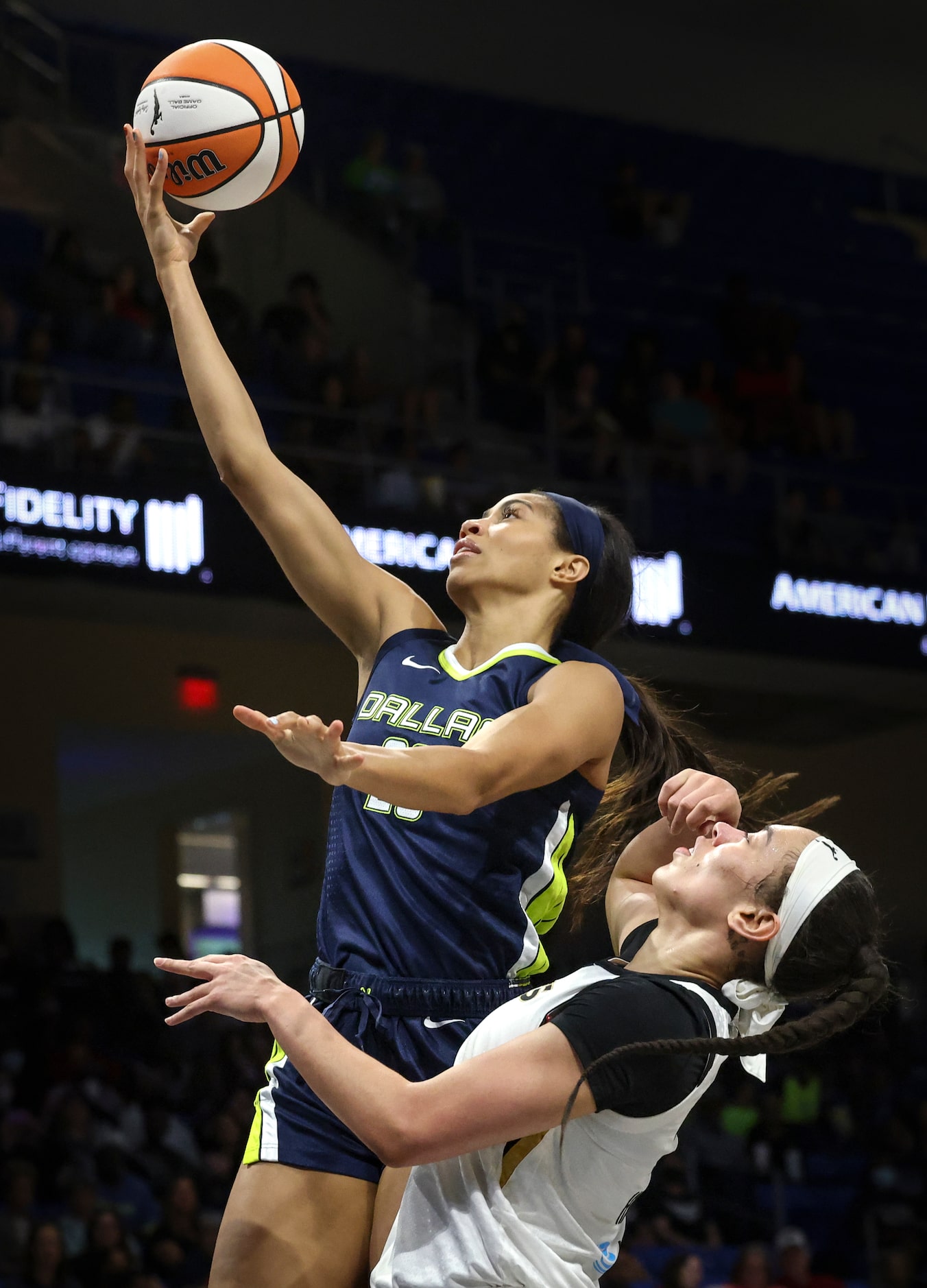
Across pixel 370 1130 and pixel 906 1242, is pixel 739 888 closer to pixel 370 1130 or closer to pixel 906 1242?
pixel 370 1130

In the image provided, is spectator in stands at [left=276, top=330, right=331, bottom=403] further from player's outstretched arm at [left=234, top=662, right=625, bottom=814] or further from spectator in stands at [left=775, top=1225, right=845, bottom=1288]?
player's outstretched arm at [left=234, top=662, right=625, bottom=814]

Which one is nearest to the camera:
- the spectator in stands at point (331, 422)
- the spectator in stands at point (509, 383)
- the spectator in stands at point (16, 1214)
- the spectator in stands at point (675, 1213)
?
the spectator in stands at point (16, 1214)

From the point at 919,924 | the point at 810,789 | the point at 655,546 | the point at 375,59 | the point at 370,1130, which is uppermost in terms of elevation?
the point at 375,59

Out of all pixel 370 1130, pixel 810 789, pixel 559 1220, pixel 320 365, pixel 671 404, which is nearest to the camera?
pixel 370 1130

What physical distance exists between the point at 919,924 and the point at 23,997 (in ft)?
24.7

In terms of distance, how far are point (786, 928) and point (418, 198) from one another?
11397mm

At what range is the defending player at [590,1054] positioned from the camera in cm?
192

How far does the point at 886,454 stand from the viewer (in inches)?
529

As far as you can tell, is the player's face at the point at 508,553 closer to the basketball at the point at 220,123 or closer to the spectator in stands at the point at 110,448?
the basketball at the point at 220,123

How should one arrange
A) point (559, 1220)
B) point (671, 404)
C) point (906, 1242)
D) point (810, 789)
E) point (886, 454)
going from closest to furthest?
1. point (559, 1220)
2. point (906, 1242)
3. point (671, 404)
4. point (886, 454)
5. point (810, 789)

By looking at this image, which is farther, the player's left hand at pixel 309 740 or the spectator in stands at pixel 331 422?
the spectator in stands at pixel 331 422

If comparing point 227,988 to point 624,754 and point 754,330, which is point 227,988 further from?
point 754,330

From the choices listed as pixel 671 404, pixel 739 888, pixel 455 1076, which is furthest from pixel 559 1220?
pixel 671 404

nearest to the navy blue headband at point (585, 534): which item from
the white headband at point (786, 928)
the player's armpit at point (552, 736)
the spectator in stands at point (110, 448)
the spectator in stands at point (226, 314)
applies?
the player's armpit at point (552, 736)
